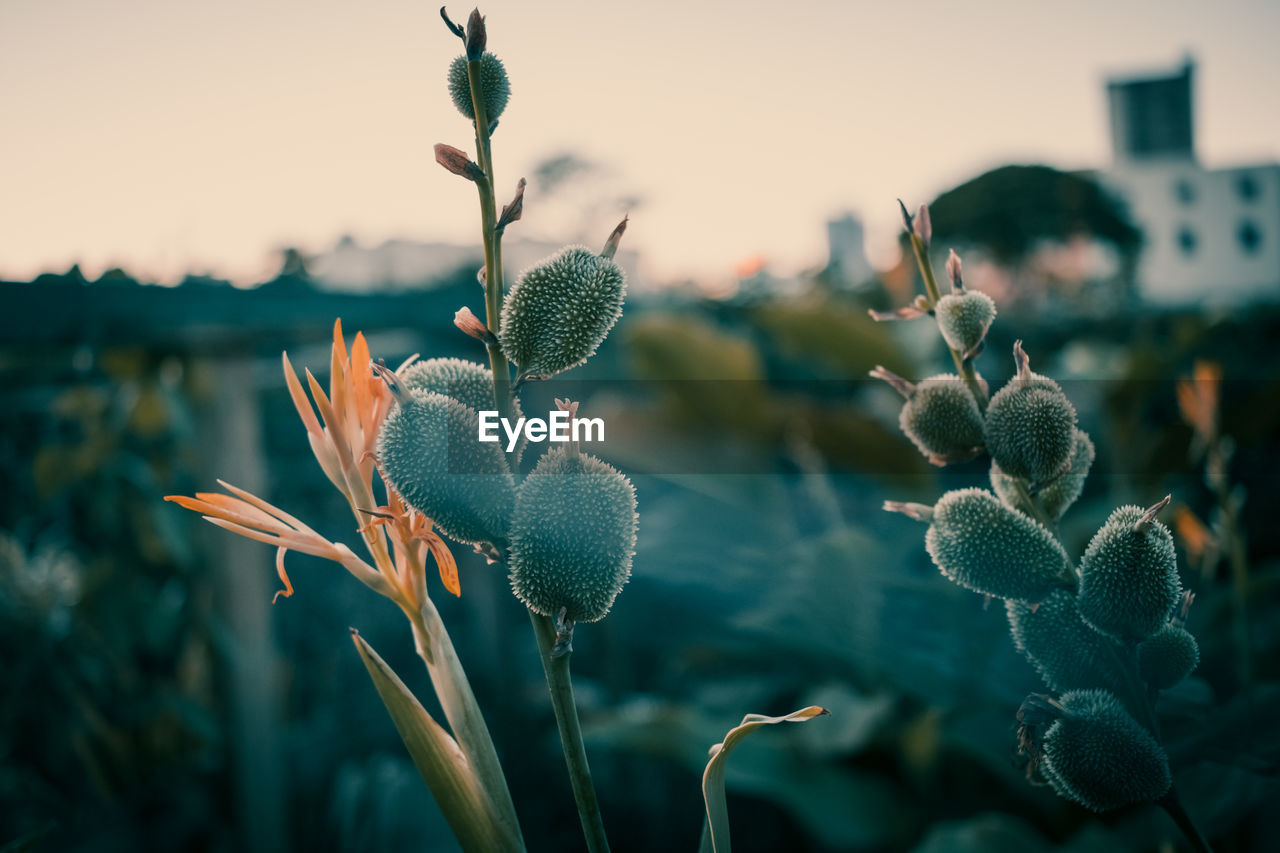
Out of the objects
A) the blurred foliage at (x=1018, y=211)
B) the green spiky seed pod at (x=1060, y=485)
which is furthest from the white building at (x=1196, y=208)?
the blurred foliage at (x=1018, y=211)

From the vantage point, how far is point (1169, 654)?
220 mm

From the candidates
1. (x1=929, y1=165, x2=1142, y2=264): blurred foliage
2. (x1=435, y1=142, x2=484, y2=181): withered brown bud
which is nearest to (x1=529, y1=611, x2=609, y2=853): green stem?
(x1=435, y1=142, x2=484, y2=181): withered brown bud

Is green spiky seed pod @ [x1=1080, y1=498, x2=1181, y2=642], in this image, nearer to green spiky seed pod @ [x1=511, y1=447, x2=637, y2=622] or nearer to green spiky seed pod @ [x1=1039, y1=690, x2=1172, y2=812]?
green spiky seed pod @ [x1=1039, y1=690, x2=1172, y2=812]

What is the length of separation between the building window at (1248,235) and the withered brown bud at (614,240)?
2.52ft

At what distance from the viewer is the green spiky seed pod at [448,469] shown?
19 cm

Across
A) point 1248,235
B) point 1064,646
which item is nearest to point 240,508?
point 1064,646

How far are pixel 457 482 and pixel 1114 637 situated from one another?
0.18 metres

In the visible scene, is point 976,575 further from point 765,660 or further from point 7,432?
point 7,432

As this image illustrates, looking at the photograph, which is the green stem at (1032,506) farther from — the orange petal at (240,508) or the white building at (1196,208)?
the white building at (1196,208)

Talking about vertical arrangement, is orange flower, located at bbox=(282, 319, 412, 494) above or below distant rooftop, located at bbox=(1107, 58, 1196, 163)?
below

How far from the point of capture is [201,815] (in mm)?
1689

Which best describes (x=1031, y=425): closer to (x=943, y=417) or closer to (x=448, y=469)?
(x=943, y=417)

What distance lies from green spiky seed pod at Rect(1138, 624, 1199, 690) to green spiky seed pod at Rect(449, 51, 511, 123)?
221mm

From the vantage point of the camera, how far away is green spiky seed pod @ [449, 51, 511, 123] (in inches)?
7.7
